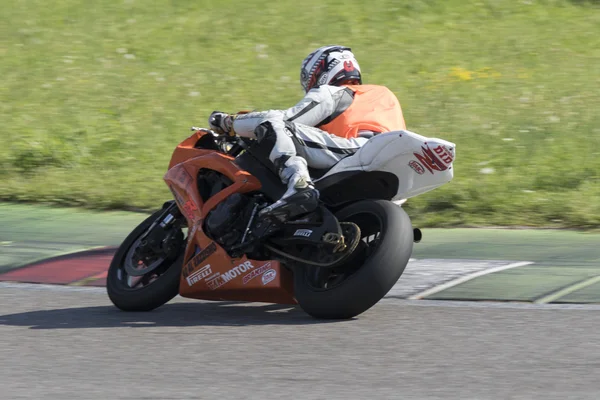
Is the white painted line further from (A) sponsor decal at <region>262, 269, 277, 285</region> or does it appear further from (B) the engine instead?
(B) the engine

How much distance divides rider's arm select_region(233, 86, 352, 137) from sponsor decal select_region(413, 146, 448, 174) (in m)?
0.72

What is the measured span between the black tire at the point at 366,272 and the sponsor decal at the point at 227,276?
0.31m

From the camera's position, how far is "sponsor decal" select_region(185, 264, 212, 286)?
6328 mm

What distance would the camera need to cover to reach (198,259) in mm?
6387

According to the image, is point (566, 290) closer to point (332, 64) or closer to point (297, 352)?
point (332, 64)

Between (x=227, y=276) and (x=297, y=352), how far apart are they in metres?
1.05

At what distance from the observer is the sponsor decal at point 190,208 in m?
6.54

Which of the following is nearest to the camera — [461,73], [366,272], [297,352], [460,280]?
[297,352]

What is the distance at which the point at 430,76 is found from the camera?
46.1ft

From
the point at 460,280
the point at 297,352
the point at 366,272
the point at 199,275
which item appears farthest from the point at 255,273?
the point at 460,280

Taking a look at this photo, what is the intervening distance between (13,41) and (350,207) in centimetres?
1107

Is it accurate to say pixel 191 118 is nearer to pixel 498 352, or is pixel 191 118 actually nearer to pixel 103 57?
pixel 103 57

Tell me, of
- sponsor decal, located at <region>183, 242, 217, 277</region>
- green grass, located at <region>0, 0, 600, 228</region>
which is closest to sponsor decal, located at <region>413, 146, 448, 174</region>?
sponsor decal, located at <region>183, 242, 217, 277</region>

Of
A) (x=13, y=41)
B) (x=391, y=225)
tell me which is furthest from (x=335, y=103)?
(x=13, y=41)
